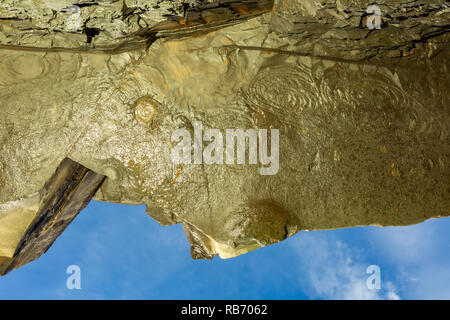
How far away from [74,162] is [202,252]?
0.84m

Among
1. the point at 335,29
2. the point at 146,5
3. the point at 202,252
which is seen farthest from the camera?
the point at 202,252

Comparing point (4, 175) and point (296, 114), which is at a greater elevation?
point (296, 114)

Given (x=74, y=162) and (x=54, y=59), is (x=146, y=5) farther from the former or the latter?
(x=74, y=162)

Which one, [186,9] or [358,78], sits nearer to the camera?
[186,9]

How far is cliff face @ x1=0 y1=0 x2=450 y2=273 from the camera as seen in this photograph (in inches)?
66.0

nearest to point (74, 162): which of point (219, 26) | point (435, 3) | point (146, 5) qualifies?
point (146, 5)

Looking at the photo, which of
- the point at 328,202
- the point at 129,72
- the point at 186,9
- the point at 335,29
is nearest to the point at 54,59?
the point at 129,72

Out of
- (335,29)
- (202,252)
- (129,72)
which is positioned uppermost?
(335,29)

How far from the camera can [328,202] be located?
1751mm

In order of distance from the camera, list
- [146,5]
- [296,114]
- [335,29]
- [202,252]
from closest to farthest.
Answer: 1. [146,5]
2. [335,29]
3. [296,114]
4. [202,252]

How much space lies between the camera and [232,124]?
1740 mm

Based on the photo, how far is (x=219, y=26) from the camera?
66.9 inches

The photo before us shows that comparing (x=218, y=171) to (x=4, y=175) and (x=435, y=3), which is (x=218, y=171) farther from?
(x=435, y=3)

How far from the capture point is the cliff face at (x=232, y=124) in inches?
66.0
